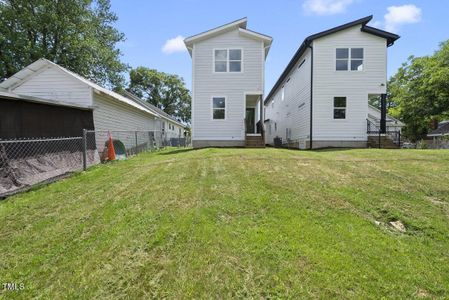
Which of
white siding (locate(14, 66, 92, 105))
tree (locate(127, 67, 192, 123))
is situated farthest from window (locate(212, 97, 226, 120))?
tree (locate(127, 67, 192, 123))

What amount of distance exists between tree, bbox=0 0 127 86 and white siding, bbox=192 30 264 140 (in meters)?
13.3

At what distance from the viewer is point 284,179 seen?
6.20 metres

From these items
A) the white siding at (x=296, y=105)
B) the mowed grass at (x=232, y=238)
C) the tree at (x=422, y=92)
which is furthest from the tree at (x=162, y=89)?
the mowed grass at (x=232, y=238)

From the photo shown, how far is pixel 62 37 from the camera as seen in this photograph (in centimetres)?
2353

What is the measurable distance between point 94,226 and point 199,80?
12.2 metres

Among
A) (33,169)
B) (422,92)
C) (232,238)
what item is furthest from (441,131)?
(33,169)

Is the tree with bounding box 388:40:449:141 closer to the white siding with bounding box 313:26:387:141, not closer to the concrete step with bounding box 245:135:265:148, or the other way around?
the white siding with bounding box 313:26:387:141

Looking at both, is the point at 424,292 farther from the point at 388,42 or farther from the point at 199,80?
the point at 388,42

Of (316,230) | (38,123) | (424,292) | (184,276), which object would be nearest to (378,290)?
(424,292)

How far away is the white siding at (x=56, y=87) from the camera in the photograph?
12273mm

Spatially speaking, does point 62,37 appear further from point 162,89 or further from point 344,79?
point 162,89

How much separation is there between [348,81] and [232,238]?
13.8 metres

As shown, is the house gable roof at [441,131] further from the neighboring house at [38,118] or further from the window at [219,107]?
the neighboring house at [38,118]

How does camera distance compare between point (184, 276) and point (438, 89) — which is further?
point (438, 89)
